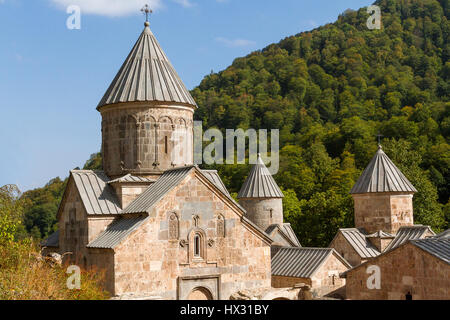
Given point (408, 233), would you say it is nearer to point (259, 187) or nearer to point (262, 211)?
point (262, 211)

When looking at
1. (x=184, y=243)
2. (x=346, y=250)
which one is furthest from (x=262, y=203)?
(x=184, y=243)

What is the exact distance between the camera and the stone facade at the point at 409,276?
1223 centimetres

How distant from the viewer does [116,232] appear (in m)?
14.8

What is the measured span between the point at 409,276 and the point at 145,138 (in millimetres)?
9114

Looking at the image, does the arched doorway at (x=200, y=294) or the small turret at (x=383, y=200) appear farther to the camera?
the small turret at (x=383, y=200)

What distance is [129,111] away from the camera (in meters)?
17.5

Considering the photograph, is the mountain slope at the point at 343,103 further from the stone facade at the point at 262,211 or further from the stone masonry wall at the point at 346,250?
the stone masonry wall at the point at 346,250

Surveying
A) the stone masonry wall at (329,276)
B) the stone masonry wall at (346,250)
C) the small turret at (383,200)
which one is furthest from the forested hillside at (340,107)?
the stone masonry wall at (329,276)

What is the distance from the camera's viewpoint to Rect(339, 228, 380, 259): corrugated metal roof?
22.8 m

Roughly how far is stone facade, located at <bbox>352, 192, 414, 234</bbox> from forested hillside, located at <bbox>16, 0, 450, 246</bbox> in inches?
425

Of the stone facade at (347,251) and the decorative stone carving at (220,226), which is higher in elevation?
the decorative stone carving at (220,226)

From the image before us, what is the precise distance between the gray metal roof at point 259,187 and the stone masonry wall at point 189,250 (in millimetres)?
10662

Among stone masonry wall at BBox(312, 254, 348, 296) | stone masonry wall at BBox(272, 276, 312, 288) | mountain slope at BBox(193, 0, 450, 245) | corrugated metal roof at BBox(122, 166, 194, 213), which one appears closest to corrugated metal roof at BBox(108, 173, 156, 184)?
corrugated metal roof at BBox(122, 166, 194, 213)

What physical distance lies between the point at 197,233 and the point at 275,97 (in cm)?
6031
